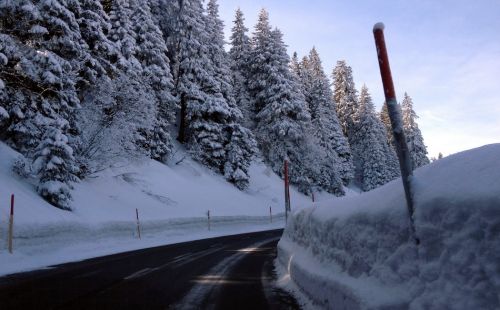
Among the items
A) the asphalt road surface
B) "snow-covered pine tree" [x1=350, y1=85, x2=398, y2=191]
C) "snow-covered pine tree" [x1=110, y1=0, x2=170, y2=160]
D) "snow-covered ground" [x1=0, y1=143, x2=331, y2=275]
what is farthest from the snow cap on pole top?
"snow-covered pine tree" [x1=350, y1=85, x2=398, y2=191]

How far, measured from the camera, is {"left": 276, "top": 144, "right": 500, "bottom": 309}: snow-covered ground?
284 centimetres

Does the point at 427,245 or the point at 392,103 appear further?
the point at 392,103

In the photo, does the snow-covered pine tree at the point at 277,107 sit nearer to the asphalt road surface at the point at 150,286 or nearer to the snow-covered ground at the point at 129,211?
the snow-covered ground at the point at 129,211

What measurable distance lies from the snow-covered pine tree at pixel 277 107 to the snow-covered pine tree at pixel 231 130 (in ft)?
12.9

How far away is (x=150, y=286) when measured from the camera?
24.7 ft

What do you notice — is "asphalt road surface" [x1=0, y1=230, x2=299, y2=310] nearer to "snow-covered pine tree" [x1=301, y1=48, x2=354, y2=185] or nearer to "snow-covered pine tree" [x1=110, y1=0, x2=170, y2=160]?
"snow-covered pine tree" [x1=110, y1=0, x2=170, y2=160]

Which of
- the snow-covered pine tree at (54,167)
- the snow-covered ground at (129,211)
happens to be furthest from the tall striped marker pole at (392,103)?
the snow-covered pine tree at (54,167)

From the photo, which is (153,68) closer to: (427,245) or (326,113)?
(326,113)

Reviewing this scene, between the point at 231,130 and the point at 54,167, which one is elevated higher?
the point at 231,130

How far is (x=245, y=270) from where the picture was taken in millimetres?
9547

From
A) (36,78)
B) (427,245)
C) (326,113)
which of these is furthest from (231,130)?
(427,245)

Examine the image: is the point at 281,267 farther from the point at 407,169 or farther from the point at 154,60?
the point at 154,60

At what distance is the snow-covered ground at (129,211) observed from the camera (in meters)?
13.5

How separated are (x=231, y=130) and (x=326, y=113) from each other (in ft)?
80.5
